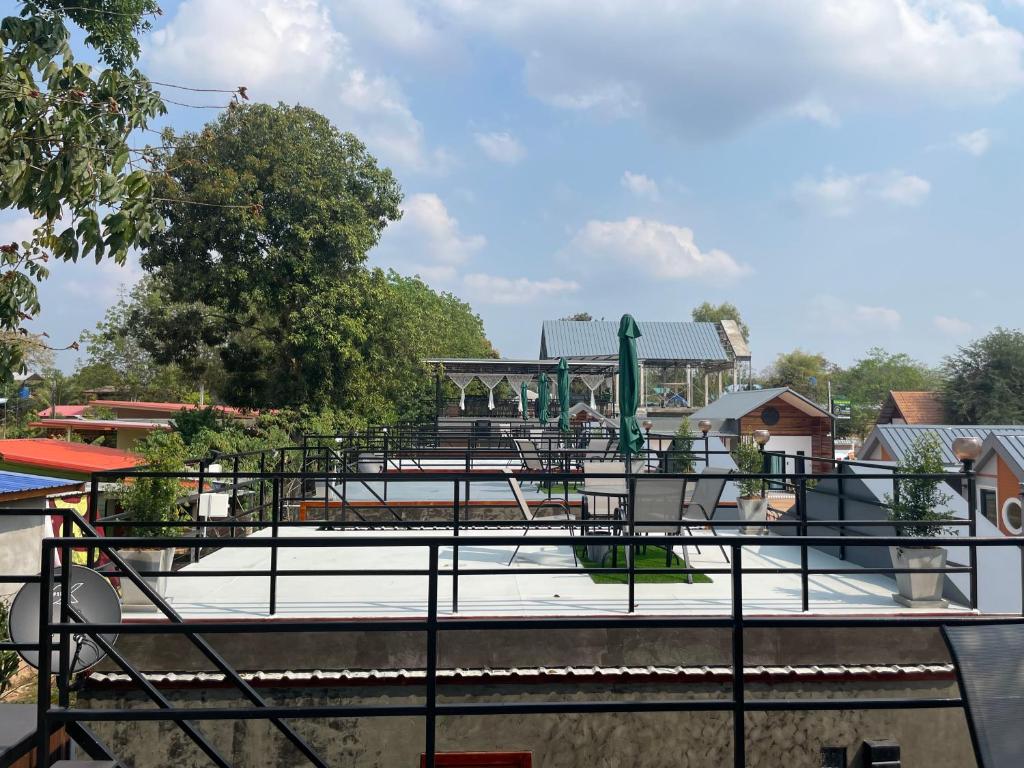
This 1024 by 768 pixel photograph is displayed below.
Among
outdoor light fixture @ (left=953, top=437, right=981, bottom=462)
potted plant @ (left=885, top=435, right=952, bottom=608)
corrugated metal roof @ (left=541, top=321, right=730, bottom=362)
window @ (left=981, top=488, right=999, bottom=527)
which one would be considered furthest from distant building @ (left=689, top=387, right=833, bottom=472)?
outdoor light fixture @ (left=953, top=437, right=981, bottom=462)

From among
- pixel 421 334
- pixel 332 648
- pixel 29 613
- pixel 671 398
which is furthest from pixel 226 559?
pixel 671 398

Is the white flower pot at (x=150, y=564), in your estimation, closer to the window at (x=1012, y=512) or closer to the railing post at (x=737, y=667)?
the railing post at (x=737, y=667)

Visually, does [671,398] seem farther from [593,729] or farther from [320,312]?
[593,729]

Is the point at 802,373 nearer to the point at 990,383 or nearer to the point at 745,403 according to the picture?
the point at 990,383

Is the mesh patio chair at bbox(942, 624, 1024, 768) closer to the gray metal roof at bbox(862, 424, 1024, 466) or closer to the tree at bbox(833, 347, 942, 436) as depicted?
the gray metal roof at bbox(862, 424, 1024, 466)

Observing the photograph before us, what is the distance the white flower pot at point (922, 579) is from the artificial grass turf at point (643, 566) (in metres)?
1.43

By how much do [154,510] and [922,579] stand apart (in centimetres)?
573

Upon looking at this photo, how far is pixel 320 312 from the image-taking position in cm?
2073

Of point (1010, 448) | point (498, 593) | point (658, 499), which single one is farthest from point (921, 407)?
point (498, 593)

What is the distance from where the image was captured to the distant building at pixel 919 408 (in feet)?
152

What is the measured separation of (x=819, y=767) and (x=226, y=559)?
211 inches

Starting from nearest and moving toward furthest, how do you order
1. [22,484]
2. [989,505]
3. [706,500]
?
[706,500] → [22,484] → [989,505]

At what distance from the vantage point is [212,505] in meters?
7.93

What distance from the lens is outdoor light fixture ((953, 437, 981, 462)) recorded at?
572 cm
